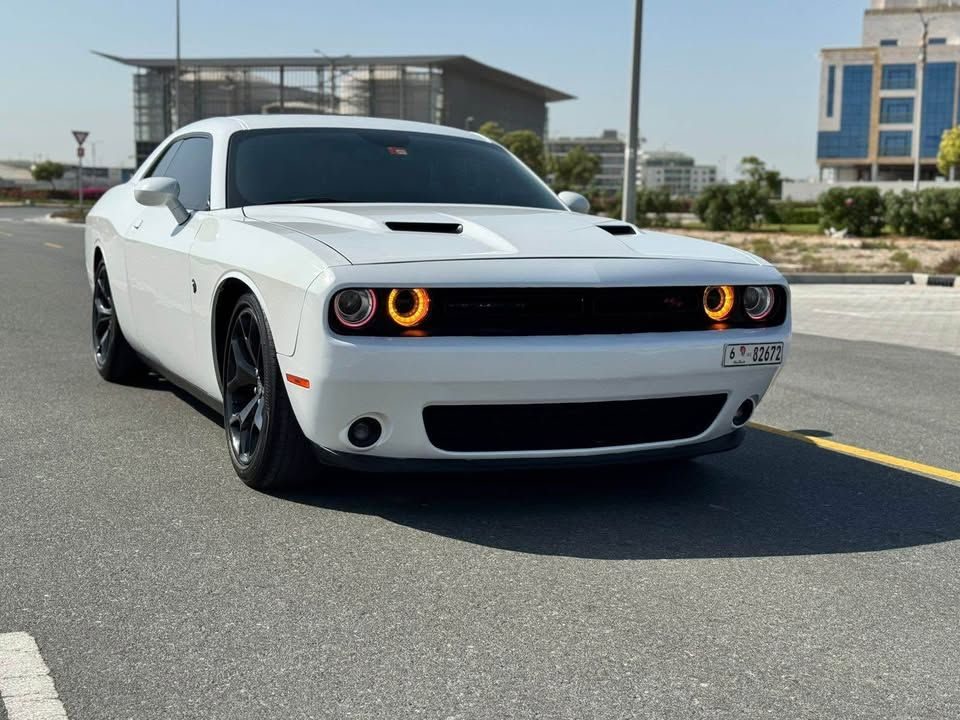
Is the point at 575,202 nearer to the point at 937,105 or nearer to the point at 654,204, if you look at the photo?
the point at 654,204

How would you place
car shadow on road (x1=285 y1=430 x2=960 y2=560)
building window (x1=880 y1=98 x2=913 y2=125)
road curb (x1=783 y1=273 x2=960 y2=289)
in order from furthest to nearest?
building window (x1=880 y1=98 x2=913 y2=125) → road curb (x1=783 y1=273 x2=960 y2=289) → car shadow on road (x1=285 y1=430 x2=960 y2=560)

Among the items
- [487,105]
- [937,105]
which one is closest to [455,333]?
[937,105]

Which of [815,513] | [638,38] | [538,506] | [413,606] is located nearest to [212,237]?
[538,506]

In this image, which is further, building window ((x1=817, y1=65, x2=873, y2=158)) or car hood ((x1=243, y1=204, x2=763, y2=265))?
building window ((x1=817, y1=65, x2=873, y2=158))

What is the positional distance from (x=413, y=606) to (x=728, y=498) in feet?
5.67

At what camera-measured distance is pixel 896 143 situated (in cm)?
10600

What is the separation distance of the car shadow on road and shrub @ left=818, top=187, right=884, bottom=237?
32171mm

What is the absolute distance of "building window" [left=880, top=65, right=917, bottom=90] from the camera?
105250 mm

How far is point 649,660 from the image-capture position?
3051 millimetres

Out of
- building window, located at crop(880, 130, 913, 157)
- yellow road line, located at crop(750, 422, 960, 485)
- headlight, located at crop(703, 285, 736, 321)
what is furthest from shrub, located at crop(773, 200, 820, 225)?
building window, located at crop(880, 130, 913, 157)

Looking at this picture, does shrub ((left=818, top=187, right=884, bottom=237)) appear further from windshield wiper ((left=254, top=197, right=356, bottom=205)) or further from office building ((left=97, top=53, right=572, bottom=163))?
office building ((left=97, top=53, right=572, bottom=163))

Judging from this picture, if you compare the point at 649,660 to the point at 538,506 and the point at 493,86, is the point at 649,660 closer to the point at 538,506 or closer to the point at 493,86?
the point at 538,506

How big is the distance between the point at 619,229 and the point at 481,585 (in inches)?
72.1

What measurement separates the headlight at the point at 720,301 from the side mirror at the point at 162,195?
7.69 feet
